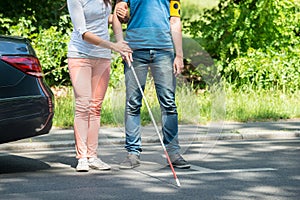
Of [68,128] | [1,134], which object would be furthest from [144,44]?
[68,128]

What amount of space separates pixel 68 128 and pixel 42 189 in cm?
480

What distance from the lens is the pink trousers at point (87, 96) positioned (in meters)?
8.26

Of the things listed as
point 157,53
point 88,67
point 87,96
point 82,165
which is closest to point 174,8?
point 157,53

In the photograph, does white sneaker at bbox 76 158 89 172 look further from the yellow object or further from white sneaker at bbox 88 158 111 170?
the yellow object

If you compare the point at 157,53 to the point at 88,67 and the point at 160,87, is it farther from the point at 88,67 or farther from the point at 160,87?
the point at 88,67

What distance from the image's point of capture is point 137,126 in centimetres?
834

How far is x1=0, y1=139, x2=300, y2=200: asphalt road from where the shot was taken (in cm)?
724

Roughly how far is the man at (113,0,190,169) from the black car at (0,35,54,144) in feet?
2.55

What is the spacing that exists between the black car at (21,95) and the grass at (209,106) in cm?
65

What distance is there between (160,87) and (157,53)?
297mm

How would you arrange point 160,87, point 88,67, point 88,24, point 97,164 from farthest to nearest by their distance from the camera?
point 97,164, point 88,67, point 88,24, point 160,87

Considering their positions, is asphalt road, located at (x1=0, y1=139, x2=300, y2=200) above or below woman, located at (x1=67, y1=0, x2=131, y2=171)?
below

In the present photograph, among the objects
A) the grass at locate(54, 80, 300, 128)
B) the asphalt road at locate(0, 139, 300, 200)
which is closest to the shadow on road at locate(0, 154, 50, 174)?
the asphalt road at locate(0, 139, 300, 200)

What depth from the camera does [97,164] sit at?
8.48 metres
